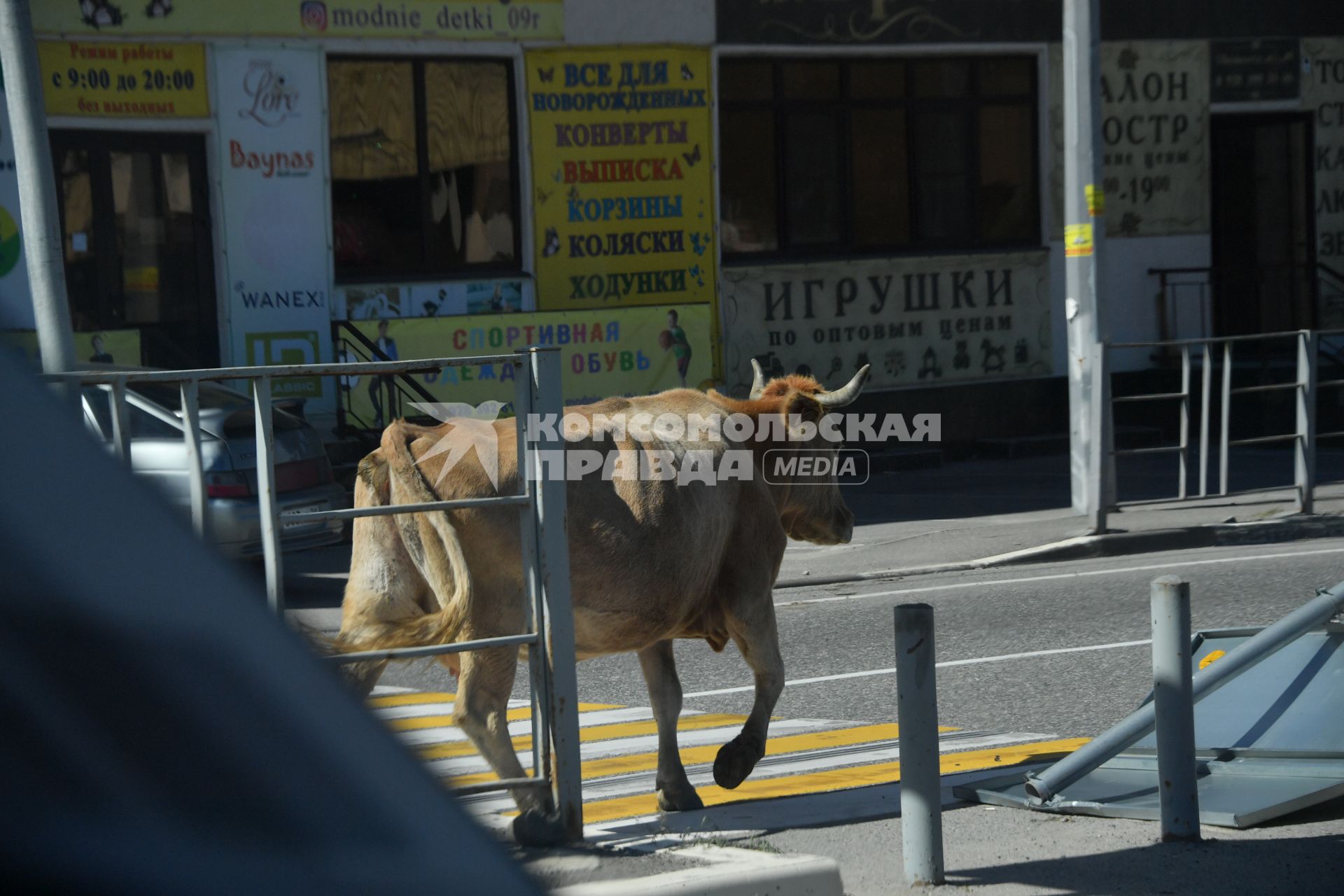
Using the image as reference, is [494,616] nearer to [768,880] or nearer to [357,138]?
[768,880]

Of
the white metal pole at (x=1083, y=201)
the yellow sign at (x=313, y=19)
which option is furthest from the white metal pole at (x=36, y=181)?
the white metal pole at (x=1083, y=201)

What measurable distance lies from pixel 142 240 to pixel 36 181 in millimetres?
5443

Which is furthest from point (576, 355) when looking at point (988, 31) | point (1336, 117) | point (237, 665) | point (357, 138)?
point (237, 665)

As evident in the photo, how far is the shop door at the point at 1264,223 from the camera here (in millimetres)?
23000

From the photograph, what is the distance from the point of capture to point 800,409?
24.7 feet

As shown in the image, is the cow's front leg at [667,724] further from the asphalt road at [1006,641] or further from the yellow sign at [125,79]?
the yellow sign at [125,79]

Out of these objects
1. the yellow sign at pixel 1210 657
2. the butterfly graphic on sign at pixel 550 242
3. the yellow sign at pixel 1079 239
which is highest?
the butterfly graphic on sign at pixel 550 242

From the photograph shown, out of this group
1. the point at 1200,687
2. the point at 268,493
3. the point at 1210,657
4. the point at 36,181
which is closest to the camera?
the point at 268,493

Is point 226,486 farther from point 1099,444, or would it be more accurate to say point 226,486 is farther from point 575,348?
point 575,348

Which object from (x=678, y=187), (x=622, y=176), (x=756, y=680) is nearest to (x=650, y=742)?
(x=756, y=680)

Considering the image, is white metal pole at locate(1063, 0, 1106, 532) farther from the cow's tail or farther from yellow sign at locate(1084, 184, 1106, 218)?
the cow's tail

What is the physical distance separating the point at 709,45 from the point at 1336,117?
9589 millimetres

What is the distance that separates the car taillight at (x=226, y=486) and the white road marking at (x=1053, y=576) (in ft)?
13.0

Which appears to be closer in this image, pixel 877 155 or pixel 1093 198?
pixel 1093 198
